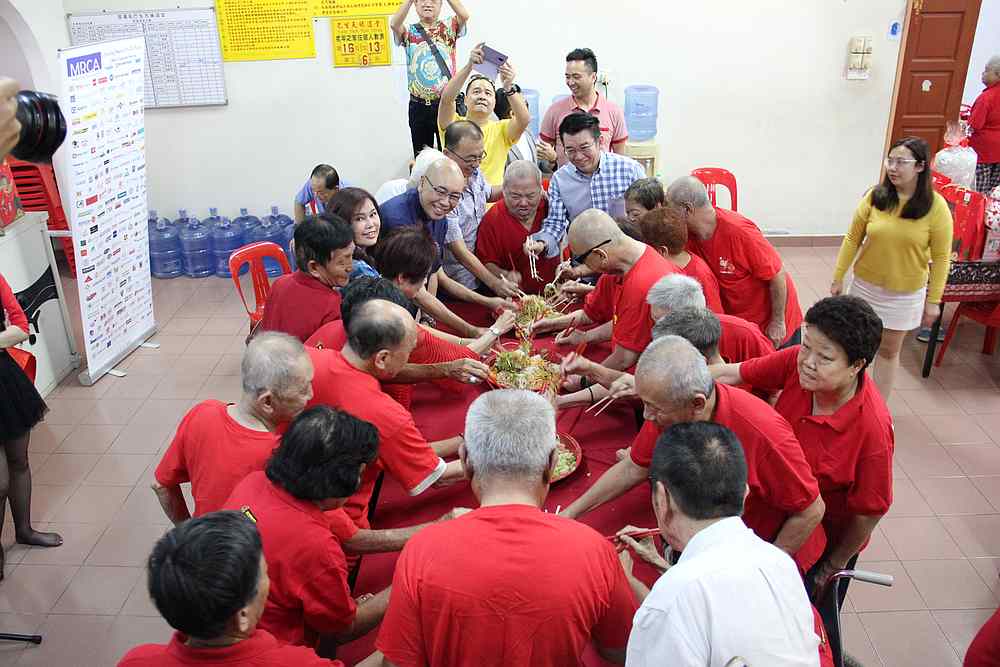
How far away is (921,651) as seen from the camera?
Answer: 3.46 meters

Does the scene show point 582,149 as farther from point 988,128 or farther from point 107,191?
point 988,128

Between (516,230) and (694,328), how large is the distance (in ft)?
7.11

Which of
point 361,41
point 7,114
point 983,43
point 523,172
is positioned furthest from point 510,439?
point 983,43

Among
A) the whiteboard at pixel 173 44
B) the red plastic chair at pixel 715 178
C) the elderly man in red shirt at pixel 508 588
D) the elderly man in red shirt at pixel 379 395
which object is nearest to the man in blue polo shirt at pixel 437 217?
the elderly man in red shirt at pixel 379 395

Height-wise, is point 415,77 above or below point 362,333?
above

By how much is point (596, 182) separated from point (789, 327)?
4.86 feet

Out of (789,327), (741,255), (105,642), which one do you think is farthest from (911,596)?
(105,642)

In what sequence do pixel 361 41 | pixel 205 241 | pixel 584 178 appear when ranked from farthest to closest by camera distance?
1. pixel 205 241
2. pixel 361 41
3. pixel 584 178

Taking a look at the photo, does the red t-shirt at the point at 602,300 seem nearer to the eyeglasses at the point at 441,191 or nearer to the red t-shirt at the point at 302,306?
the eyeglasses at the point at 441,191

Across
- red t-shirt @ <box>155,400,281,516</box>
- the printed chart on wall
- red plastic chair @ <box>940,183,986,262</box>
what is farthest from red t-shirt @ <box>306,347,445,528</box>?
red plastic chair @ <box>940,183,986,262</box>

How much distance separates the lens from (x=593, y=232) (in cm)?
357

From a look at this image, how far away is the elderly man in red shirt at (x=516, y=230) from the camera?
15.3ft

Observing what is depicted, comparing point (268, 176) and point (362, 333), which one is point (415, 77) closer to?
point (268, 176)

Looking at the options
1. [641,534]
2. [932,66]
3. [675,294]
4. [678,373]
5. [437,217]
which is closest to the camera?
[678,373]
